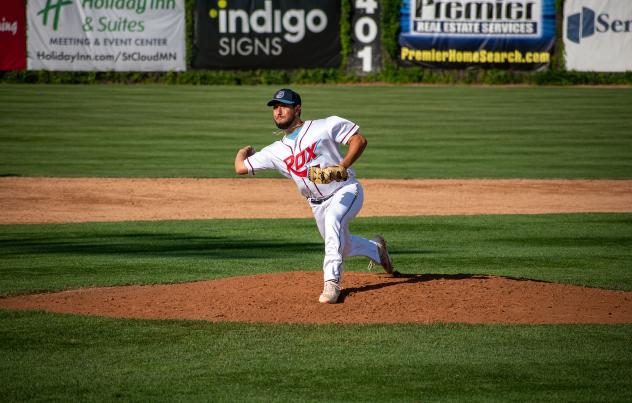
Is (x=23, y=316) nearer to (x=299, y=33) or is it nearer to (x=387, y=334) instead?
(x=387, y=334)

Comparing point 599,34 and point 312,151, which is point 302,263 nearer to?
point 312,151

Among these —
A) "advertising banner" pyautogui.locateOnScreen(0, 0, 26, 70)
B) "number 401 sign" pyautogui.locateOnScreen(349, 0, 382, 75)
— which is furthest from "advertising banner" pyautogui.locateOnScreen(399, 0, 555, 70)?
"advertising banner" pyautogui.locateOnScreen(0, 0, 26, 70)

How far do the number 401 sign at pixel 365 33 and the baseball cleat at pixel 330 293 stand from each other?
25195mm

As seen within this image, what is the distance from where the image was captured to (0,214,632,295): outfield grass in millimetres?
9156

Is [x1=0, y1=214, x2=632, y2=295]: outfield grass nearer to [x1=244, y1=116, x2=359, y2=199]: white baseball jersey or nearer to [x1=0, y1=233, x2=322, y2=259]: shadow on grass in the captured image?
[x1=0, y1=233, x2=322, y2=259]: shadow on grass

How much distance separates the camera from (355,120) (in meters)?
24.1

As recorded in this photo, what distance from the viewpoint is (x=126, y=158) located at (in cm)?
1909

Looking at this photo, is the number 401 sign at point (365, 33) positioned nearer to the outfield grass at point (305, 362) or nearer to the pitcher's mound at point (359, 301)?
the pitcher's mound at point (359, 301)

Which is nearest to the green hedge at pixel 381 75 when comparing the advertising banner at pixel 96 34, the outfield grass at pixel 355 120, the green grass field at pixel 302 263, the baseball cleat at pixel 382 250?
the advertising banner at pixel 96 34

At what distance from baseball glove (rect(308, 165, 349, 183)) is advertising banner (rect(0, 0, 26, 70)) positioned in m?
25.4

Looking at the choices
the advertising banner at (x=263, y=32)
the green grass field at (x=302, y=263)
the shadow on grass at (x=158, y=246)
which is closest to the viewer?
the green grass field at (x=302, y=263)

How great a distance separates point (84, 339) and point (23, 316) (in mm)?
925

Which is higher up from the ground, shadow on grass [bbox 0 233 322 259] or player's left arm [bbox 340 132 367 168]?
player's left arm [bbox 340 132 367 168]

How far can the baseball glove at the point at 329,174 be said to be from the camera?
278 inches
